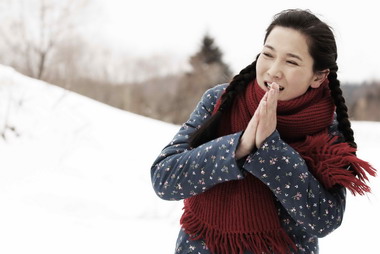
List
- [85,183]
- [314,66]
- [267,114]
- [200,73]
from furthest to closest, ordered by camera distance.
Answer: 1. [200,73]
2. [85,183]
3. [314,66]
4. [267,114]

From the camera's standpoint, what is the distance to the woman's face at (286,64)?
1064mm

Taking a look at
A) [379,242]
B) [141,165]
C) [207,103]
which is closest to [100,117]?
[141,165]

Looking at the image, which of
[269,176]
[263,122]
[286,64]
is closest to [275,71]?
[286,64]

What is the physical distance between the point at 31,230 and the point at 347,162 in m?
2.11

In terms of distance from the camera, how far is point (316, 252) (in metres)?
1.18

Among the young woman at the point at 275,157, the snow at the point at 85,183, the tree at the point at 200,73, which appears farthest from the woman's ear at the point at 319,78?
the tree at the point at 200,73

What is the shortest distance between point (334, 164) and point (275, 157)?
0.15m

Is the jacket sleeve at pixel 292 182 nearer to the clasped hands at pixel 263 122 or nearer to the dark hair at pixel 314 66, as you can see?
the clasped hands at pixel 263 122

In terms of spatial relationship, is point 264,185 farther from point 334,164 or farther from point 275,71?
point 275,71

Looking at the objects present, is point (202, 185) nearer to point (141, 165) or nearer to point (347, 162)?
point (347, 162)

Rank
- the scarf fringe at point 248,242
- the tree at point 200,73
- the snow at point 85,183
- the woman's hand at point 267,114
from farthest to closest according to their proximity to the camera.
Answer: the tree at point 200,73
the snow at point 85,183
the scarf fringe at point 248,242
the woman's hand at point 267,114

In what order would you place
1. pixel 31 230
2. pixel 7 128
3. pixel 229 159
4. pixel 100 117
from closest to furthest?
1. pixel 229 159
2. pixel 31 230
3. pixel 7 128
4. pixel 100 117

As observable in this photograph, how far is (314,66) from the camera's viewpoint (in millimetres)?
1092

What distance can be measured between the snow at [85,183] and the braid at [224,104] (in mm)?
466
